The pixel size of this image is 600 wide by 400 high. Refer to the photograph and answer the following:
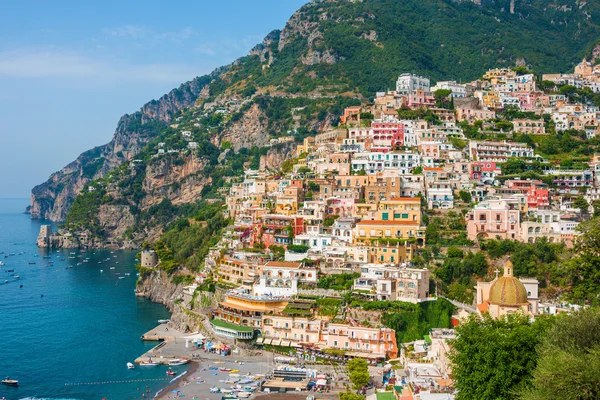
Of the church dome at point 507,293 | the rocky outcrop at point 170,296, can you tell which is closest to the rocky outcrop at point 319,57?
the rocky outcrop at point 170,296

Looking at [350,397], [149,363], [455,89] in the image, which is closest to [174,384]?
[149,363]

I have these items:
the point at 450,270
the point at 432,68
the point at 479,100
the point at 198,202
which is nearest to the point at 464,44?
the point at 432,68

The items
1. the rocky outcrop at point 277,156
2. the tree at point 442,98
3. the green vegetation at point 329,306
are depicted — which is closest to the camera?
the green vegetation at point 329,306

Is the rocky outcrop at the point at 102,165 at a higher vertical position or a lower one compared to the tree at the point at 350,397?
higher

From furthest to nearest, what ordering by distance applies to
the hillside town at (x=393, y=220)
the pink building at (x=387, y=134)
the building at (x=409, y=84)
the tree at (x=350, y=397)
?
the building at (x=409, y=84)
the pink building at (x=387, y=134)
the hillside town at (x=393, y=220)
the tree at (x=350, y=397)

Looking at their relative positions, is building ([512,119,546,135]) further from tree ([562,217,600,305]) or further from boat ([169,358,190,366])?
boat ([169,358,190,366])

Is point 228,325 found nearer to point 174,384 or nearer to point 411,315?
point 174,384

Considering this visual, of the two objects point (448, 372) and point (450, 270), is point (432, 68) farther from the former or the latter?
point (448, 372)

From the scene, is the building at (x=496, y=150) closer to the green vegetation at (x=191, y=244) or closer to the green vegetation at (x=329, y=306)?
the green vegetation at (x=329, y=306)
